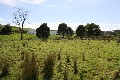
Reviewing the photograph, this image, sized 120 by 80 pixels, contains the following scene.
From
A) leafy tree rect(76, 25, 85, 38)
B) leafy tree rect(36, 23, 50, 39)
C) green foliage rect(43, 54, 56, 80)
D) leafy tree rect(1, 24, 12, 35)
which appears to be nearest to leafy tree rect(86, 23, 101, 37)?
leafy tree rect(76, 25, 85, 38)

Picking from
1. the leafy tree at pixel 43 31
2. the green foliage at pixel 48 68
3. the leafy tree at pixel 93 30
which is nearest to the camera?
the green foliage at pixel 48 68

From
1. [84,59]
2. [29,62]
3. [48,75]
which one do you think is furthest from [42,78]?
[84,59]

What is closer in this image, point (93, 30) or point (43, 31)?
point (43, 31)

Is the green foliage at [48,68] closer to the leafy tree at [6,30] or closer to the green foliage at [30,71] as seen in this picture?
→ the green foliage at [30,71]

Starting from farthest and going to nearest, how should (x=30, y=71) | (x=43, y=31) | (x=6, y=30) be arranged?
(x=6, y=30) < (x=43, y=31) < (x=30, y=71)

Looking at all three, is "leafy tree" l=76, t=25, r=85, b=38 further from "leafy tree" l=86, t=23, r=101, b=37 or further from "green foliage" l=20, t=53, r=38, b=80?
"green foliage" l=20, t=53, r=38, b=80

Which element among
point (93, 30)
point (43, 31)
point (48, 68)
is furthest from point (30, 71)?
point (93, 30)

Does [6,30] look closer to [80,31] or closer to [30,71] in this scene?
[80,31]

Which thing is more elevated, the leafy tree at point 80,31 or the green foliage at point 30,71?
the leafy tree at point 80,31

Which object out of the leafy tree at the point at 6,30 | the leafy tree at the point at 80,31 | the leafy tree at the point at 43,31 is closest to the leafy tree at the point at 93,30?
the leafy tree at the point at 80,31

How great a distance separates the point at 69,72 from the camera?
58.5ft

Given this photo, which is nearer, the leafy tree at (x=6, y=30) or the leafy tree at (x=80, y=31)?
the leafy tree at (x=6, y=30)

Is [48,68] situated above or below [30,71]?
below

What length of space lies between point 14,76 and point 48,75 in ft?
8.06
